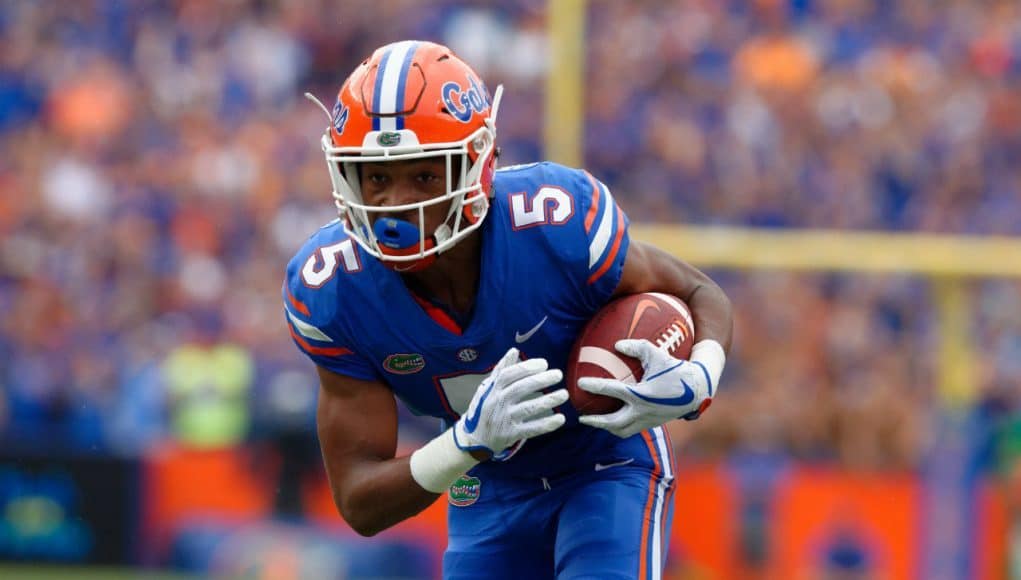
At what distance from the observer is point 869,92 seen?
8.97 meters

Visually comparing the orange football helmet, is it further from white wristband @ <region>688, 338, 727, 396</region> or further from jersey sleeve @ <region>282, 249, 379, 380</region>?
white wristband @ <region>688, 338, 727, 396</region>

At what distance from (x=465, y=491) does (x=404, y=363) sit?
1.35 ft

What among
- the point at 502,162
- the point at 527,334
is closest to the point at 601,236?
the point at 527,334

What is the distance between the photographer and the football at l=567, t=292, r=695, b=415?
3186mm

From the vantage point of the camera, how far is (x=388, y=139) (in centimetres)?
306

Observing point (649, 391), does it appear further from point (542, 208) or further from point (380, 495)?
point (380, 495)

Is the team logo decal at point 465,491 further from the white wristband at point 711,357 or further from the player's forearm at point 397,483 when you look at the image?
the white wristband at point 711,357

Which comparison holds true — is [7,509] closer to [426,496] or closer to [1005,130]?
[426,496]

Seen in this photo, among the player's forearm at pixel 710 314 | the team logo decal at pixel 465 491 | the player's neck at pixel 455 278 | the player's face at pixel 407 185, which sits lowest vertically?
the team logo decal at pixel 465 491

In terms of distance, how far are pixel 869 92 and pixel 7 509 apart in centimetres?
500

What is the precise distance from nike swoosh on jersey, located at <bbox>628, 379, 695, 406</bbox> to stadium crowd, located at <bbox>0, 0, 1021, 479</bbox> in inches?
183

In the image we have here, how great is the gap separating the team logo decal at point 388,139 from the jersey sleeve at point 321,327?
35 cm

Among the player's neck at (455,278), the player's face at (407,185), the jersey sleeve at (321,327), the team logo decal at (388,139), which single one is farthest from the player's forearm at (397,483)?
the team logo decal at (388,139)

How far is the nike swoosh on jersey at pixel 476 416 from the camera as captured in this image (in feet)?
9.75
